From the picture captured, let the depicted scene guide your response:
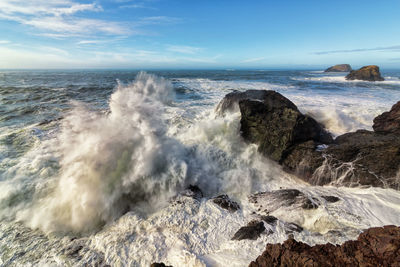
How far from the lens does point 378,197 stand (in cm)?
482

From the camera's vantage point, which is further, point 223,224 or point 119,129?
point 119,129

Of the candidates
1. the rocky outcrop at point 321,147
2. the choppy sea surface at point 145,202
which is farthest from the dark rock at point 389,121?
the choppy sea surface at point 145,202

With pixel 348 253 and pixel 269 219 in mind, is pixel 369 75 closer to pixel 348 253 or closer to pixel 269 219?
pixel 269 219

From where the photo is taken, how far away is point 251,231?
3912 mm

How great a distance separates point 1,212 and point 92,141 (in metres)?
2.53

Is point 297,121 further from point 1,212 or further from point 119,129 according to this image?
point 1,212

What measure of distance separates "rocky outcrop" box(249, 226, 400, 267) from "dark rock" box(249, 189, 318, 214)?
86.6 inches

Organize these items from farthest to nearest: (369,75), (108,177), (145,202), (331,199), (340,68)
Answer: (340,68) → (369,75) → (108,177) → (145,202) → (331,199)

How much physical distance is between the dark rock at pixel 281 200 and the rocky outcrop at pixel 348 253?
220 cm

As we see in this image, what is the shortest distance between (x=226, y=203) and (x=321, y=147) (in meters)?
3.98

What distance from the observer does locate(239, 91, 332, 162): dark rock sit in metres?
6.68

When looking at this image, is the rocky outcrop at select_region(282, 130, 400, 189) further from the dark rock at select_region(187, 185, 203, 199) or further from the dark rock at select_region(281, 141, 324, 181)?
the dark rock at select_region(187, 185, 203, 199)

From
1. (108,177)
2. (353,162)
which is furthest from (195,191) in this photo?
(353,162)

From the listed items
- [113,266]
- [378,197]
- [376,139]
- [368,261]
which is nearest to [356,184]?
[378,197]
